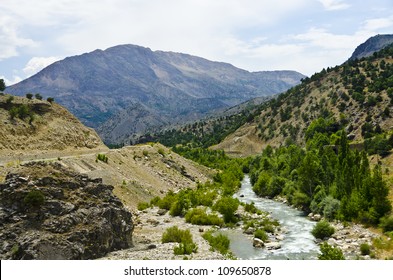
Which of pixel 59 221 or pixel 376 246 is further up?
pixel 59 221

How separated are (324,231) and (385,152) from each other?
66808 mm

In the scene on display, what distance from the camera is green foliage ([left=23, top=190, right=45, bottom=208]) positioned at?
36.0 m

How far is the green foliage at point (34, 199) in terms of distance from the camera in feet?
118

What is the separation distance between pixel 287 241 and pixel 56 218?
28.5m

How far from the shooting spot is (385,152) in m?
108

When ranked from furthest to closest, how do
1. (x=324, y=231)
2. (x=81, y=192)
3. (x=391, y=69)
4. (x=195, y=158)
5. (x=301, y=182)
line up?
(x=391, y=69)
(x=195, y=158)
(x=301, y=182)
(x=324, y=231)
(x=81, y=192)

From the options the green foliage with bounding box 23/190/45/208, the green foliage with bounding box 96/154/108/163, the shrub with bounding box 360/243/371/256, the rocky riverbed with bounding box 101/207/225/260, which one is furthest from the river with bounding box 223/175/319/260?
the green foliage with bounding box 96/154/108/163

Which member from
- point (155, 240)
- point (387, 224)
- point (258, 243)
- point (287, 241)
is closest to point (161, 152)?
point (155, 240)

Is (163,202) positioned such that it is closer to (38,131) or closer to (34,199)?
(34,199)

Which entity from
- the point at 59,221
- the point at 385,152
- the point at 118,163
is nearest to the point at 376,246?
the point at 59,221

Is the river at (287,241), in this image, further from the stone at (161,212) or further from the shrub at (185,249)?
the stone at (161,212)

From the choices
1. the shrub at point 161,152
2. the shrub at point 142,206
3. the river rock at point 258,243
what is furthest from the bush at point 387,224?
the shrub at point 161,152
